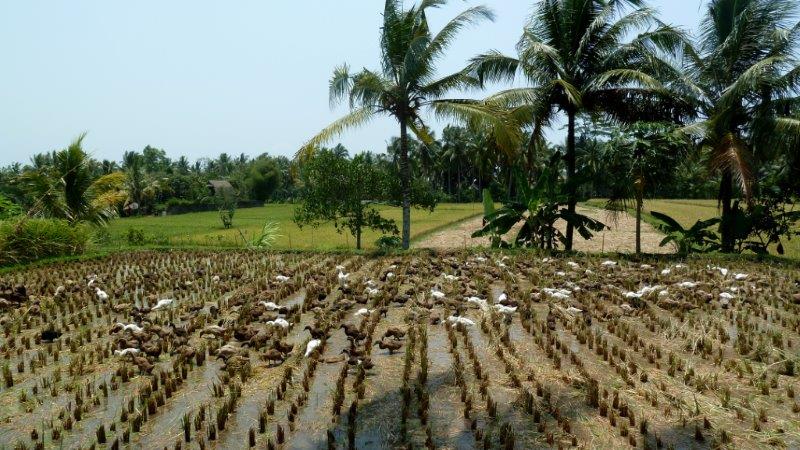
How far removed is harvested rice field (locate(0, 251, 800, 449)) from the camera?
16.3ft

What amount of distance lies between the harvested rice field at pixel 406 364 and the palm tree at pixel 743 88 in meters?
4.15

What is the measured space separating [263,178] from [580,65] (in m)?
49.2

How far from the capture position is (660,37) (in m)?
15.6

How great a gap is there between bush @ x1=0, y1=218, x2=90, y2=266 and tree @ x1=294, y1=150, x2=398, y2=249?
21.8ft

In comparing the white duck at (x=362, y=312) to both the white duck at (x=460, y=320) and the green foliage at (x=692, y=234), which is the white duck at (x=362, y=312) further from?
the green foliage at (x=692, y=234)

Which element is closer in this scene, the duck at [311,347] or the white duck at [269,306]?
the duck at [311,347]

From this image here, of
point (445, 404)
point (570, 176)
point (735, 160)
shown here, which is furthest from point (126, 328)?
point (735, 160)

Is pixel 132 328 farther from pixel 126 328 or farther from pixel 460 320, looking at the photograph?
pixel 460 320

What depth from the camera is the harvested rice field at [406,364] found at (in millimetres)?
4977

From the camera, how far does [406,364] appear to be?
6.54m

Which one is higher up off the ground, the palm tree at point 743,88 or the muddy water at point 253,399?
the palm tree at point 743,88

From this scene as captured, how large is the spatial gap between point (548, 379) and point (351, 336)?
2265mm

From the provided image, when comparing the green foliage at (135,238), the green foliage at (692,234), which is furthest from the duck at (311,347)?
the green foliage at (135,238)

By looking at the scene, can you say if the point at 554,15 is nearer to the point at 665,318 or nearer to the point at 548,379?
the point at 665,318
